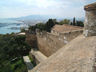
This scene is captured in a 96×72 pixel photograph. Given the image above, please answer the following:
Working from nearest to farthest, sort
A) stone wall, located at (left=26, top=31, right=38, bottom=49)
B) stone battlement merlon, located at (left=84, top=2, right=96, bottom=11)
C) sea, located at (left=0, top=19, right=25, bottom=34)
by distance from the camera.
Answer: stone battlement merlon, located at (left=84, top=2, right=96, bottom=11) → stone wall, located at (left=26, top=31, right=38, bottom=49) → sea, located at (left=0, top=19, right=25, bottom=34)

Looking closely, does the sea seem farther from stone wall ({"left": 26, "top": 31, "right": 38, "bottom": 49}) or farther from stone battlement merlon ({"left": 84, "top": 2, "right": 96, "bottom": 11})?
stone battlement merlon ({"left": 84, "top": 2, "right": 96, "bottom": 11})

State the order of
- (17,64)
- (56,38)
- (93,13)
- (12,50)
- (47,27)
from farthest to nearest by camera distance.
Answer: (47,27) → (17,64) → (12,50) → (56,38) → (93,13)

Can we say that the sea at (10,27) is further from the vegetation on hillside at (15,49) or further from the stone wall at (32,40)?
the vegetation on hillside at (15,49)

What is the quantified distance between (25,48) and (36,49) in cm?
152

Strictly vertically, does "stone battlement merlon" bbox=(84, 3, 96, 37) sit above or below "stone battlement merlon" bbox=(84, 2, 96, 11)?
below

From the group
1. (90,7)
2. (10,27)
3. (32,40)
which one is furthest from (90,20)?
(10,27)

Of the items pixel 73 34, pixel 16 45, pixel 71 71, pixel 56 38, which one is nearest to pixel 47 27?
pixel 16 45

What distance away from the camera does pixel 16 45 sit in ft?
31.6

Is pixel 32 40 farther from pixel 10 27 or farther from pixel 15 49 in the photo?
pixel 10 27

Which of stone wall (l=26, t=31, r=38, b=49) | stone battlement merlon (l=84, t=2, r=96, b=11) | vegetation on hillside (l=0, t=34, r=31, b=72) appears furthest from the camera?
stone wall (l=26, t=31, r=38, b=49)

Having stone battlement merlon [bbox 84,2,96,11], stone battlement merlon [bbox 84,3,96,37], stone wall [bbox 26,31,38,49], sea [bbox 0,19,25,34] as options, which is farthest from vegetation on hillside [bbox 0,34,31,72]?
sea [bbox 0,19,25,34]

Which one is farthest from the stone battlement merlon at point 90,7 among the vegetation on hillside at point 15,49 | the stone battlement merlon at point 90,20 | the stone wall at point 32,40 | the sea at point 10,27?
the sea at point 10,27

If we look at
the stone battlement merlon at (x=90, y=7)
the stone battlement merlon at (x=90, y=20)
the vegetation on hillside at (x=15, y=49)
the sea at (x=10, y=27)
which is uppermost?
the stone battlement merlon at (x=90, y=7)

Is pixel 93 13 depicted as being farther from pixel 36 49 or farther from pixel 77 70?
pixel 36 49
